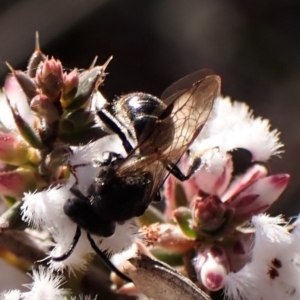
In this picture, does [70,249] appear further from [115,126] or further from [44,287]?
[115,126]

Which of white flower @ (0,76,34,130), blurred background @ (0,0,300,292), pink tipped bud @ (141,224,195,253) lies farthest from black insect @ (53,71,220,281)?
blurred background @ (0,0,300,292)

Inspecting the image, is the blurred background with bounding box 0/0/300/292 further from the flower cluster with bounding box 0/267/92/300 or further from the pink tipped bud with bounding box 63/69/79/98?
the flower cluster with bounding box 0/267/92/300

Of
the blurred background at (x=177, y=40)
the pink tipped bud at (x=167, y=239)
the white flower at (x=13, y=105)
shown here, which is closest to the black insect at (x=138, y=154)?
the pink tipped bud at (x=167, y=239)

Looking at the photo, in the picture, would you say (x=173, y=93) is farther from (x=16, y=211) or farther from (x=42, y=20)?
(x=42, y=20)

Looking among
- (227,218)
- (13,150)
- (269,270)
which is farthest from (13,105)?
(269,270)

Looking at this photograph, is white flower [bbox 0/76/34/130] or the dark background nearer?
white flower [bbox 0/76/34/130]

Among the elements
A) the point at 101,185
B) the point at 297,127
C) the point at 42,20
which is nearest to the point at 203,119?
the point at 101,185
